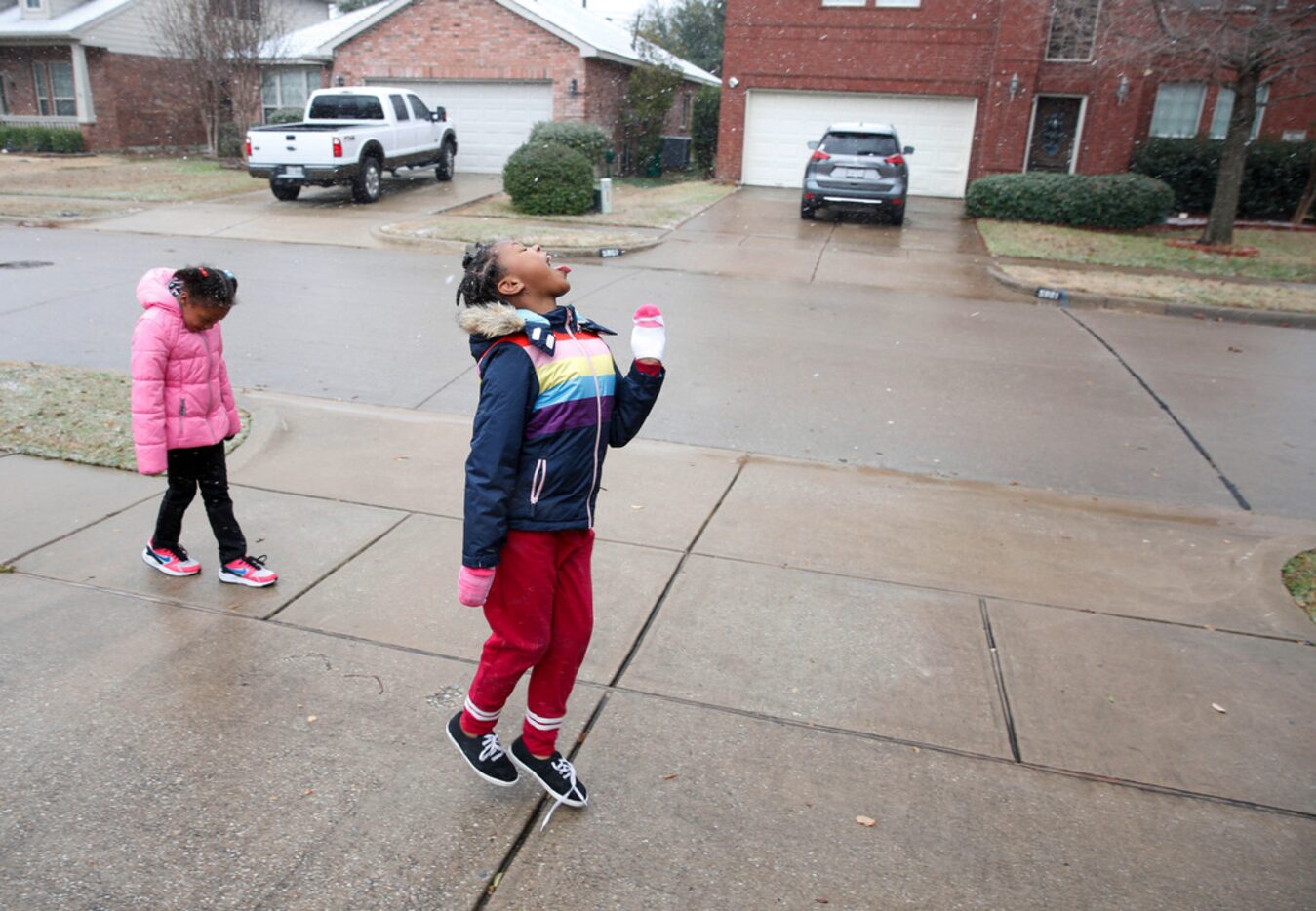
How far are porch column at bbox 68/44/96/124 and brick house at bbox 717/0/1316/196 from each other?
18.0 metres

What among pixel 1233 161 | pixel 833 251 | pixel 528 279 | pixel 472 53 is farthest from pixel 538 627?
pixel 472 53

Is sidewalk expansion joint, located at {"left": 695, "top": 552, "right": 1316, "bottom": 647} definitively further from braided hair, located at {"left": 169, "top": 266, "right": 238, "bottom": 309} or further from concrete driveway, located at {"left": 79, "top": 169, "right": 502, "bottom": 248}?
concrete driveway, located at {"left": 79, "top": 169, "right": 502, "bottom": 248}

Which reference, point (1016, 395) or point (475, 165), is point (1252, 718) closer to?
point (1016, 395)

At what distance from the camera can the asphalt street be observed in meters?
6.50

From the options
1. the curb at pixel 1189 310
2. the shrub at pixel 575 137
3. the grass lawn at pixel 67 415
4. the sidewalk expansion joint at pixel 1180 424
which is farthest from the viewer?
the shrub at pixel 575 137

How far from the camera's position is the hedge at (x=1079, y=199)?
16.9 metres

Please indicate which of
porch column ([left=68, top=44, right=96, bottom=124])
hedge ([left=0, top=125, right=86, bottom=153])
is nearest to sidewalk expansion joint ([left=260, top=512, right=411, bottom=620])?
hedge ([left=0, top=125, right=86, bottom=153])

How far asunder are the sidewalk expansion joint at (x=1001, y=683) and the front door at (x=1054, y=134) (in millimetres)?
20152

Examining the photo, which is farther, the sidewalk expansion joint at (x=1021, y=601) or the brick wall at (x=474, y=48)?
the brick wall at (x=474, y=48)

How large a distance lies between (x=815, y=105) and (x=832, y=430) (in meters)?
17.2

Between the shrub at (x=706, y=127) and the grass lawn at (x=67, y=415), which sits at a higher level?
the shrub at (x=706, y=127)

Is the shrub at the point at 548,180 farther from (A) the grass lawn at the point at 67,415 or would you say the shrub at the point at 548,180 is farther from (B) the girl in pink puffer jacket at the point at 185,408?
(B) the girl in pink puffer jacket at the point at 185,408

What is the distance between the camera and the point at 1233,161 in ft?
49.7

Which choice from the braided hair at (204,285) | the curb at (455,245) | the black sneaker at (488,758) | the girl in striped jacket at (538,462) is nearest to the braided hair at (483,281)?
the girl in striped jacket at (538,462)
